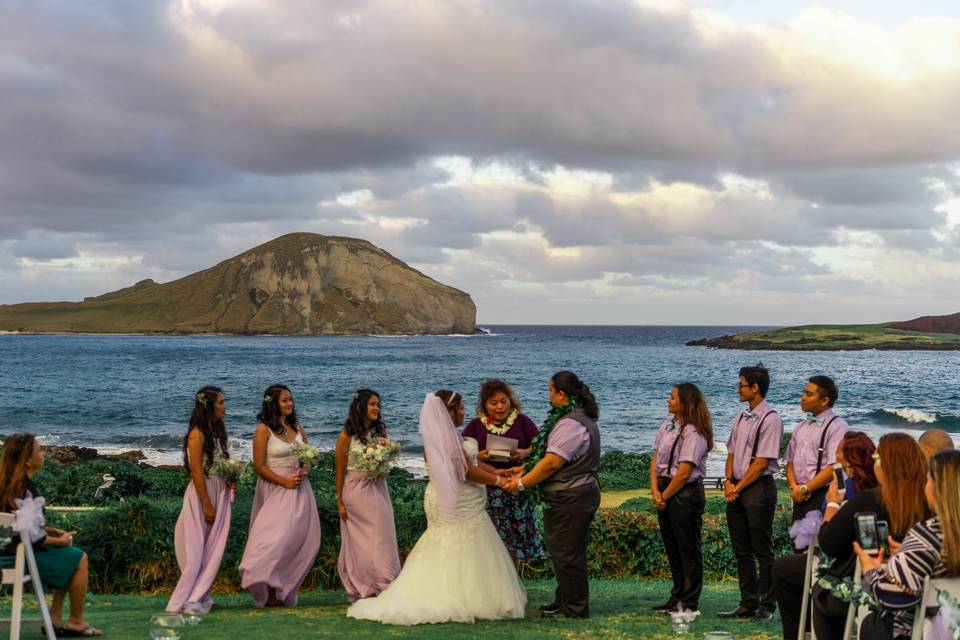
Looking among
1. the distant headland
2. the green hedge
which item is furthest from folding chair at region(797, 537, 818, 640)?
the distant headland

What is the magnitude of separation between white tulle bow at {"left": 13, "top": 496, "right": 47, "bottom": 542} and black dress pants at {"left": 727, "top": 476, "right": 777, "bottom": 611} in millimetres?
6053

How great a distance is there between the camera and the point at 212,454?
921cm

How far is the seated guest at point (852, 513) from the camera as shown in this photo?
564 centimetres

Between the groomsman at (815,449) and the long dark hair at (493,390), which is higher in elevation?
the long dark hair at (493,390)

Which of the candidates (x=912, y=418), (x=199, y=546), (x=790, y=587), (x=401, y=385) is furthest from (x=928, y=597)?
(x=401, y=385)

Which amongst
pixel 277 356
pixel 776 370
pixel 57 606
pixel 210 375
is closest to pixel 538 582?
pixel 57 606

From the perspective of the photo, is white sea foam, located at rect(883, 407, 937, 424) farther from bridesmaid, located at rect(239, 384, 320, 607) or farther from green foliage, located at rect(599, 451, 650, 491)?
bridesmaid, located at rect(239, 384, 320, 607)

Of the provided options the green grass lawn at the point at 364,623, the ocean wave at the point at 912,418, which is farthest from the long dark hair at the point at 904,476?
the ocean wave at the point at 912,418

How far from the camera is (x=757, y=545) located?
30.2 feet

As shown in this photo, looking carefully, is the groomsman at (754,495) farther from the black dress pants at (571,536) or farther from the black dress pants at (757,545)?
the black dress pants at (571,536)

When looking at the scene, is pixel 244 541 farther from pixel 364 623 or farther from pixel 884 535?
pixel 884 535

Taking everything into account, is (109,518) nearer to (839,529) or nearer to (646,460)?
(839,529)

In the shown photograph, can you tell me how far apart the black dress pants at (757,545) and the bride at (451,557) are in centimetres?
212

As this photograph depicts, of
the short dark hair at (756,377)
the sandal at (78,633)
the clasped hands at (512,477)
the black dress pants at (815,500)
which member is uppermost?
the short dark hair at (756,377)
